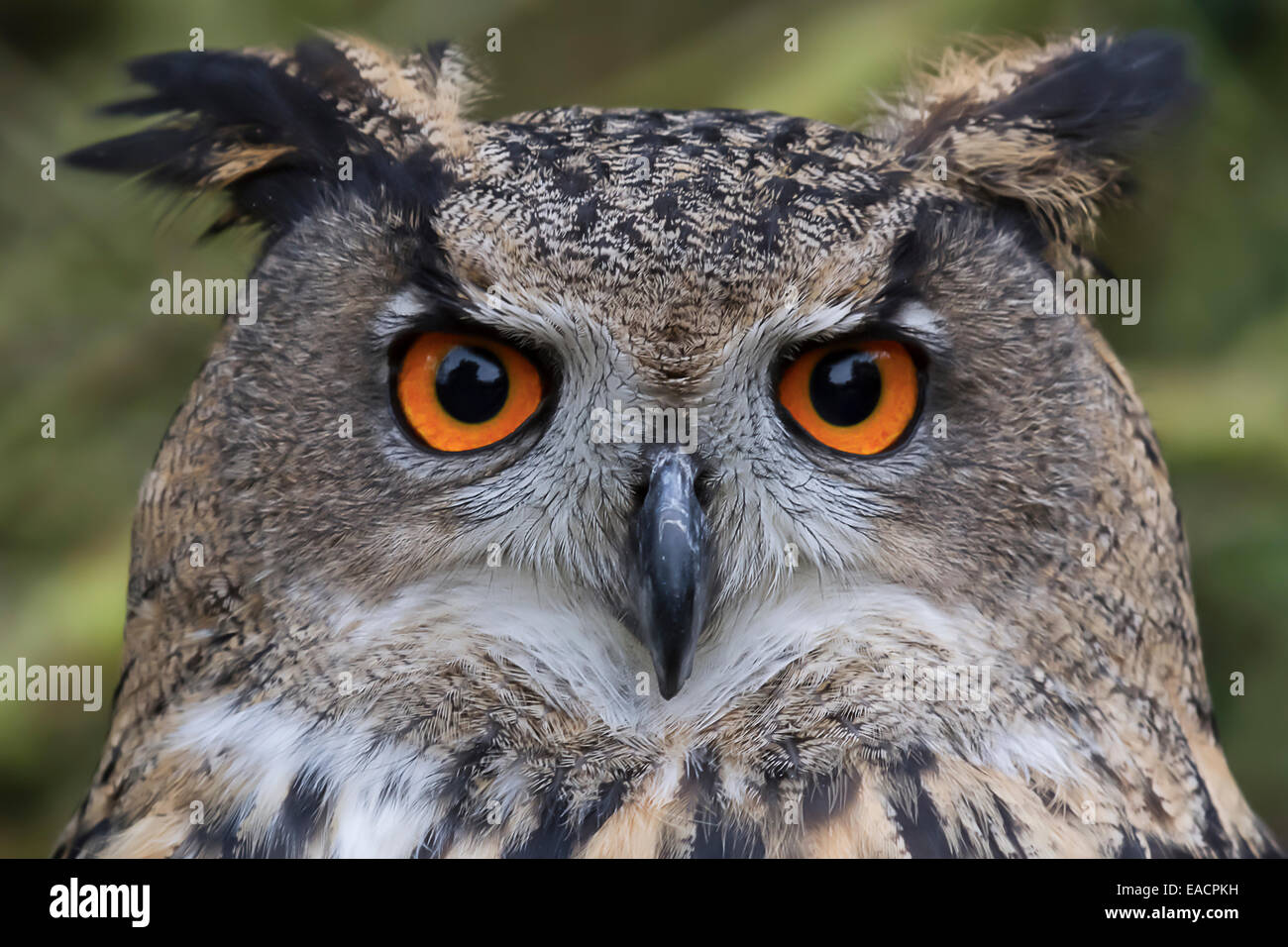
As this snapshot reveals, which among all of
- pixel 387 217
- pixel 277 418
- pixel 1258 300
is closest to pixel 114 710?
pixel 277 418

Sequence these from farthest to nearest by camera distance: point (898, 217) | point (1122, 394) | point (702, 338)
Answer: point (1122, 394), point (898, 217), point (702, 338)

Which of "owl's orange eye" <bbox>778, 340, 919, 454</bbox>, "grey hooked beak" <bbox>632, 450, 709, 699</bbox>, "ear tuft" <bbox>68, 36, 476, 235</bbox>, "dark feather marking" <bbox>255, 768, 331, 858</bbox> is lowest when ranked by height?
"dark feather marking" <bbox>255, 768, 331, 858</bbox>

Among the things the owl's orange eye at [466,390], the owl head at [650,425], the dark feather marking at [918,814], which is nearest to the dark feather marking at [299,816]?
the owl head at [650,425]

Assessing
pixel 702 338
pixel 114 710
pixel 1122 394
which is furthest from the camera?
pixel 114 710

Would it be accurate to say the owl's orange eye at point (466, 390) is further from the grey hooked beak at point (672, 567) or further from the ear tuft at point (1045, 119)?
the ear tuft at point (1045, 119)

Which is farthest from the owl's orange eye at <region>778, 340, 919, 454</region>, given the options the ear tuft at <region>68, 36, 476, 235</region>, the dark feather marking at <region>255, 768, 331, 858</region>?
the dark feather marking at <region>255, 768, 331, 858</region>

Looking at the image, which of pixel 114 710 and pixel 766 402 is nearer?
pixel 766 402

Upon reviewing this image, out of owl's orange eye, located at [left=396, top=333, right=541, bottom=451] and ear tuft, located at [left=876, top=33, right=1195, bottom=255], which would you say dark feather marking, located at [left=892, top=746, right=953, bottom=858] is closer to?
owl's orange eye, located at [left=396, top=333, right=541, bottom=451]
